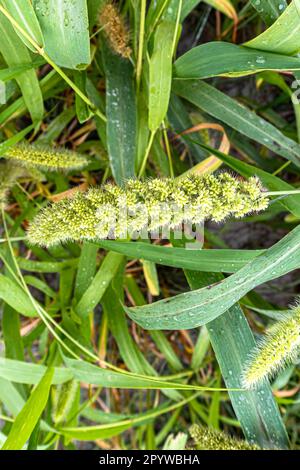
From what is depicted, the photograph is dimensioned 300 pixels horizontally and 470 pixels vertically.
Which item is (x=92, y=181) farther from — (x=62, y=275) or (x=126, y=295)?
(x=126, y=295)

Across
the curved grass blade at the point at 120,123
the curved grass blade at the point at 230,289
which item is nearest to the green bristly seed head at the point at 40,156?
the curved grass blade at the point at 120,123

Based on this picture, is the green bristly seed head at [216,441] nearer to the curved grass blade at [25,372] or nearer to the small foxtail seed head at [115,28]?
the curved grass blade at [25,372]

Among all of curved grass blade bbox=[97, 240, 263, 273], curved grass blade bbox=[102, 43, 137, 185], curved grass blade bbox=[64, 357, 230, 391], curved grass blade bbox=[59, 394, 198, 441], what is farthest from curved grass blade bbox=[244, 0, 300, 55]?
curved grass blade bbox=[59, 394, 198, 441]

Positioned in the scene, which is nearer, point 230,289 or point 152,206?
Answer: point 152,206

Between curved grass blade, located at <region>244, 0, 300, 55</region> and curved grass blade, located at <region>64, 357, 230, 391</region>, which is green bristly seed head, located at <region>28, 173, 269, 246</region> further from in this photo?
curved grass blade, located at <region>64, 357, 230, 391</region>

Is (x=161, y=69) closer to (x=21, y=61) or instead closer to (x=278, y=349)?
(x=21, y=61)

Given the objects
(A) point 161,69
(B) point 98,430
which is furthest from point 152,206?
(B) point 98,430

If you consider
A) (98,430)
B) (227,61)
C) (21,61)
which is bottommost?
(98,430)
